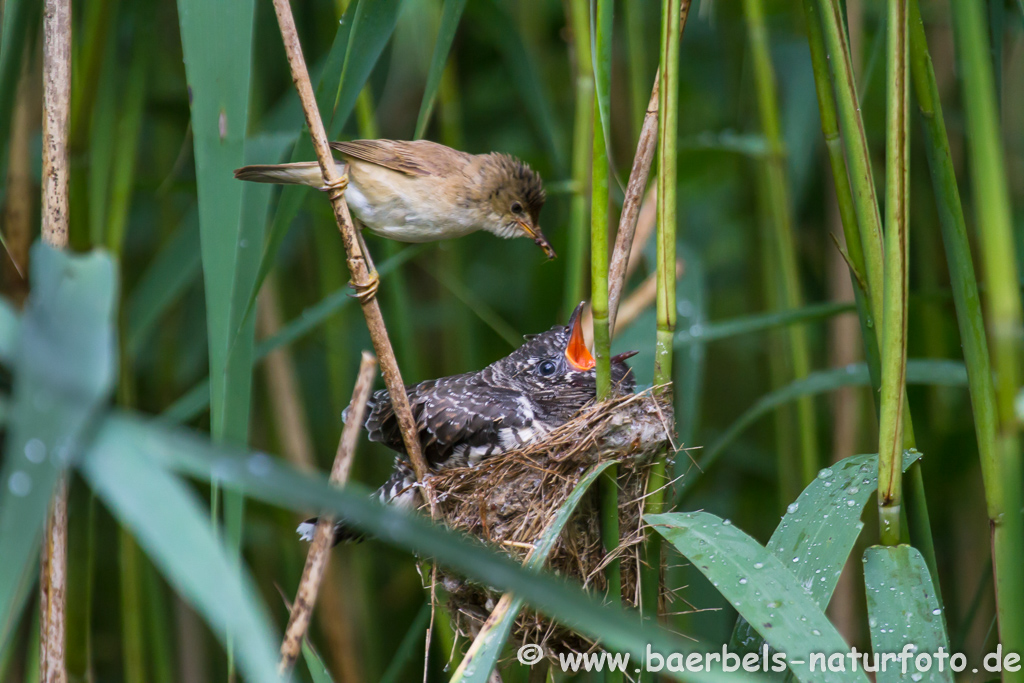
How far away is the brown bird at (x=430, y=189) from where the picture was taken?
2.08 metres

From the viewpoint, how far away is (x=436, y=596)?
1.86 meters

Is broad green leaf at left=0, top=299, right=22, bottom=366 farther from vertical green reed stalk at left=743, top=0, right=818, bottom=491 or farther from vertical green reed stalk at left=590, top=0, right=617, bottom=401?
vertical green reed stalk at left=743, top=0, right=818, bottom=491

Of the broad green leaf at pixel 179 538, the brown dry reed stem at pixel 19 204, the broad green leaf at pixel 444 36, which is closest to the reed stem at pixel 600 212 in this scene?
the broad green leaf at pixel 444 36

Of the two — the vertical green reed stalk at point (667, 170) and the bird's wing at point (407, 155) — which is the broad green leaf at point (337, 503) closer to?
the vertical green reed stalk at point (667, 170)

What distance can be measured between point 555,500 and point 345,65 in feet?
3.29

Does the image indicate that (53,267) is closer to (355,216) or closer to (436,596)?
(436,596)

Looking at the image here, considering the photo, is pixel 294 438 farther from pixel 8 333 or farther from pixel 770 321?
pixel 8 333

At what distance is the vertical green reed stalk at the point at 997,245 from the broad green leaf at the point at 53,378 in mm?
774

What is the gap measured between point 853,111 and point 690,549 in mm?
661

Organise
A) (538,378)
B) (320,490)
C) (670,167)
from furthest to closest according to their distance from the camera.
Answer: (538,378)
(670,167)
(320,490)

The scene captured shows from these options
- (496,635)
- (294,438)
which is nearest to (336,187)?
(496,635)

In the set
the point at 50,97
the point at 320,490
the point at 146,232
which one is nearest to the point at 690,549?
the point at 320,490

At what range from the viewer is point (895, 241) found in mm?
1082

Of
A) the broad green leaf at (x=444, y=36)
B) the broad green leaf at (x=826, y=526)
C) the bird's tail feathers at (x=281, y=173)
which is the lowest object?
the broad green leaf at (x=826, y=526)
